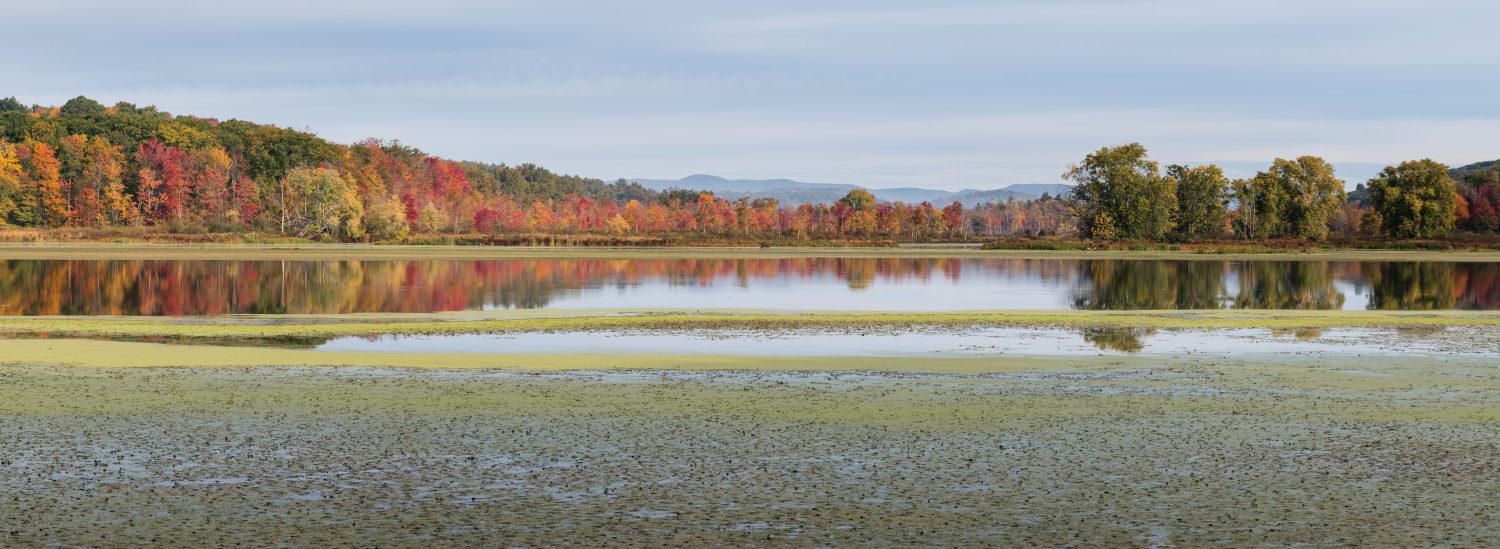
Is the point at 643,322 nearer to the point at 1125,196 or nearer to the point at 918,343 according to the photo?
the point at 918,343

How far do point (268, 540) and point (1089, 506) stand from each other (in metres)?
5.94

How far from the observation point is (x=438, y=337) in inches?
964

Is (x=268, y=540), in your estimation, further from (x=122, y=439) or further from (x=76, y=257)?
(x=76, y=257)

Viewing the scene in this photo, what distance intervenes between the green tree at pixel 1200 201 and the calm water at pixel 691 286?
45301 millimetres

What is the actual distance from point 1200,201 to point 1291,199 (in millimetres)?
8108

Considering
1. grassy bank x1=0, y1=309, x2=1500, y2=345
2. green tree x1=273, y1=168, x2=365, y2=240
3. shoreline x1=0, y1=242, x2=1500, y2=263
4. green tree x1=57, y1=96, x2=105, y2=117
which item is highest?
green tree x1=57, y1=96, x2=105, y2=117

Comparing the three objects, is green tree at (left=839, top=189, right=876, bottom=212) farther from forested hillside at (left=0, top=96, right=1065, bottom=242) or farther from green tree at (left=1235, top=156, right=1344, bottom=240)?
green tree at (left=1235, top=156, right=1344, bottom=240)

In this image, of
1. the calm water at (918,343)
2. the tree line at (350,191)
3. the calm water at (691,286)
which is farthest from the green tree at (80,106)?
the calm water at (918,343)

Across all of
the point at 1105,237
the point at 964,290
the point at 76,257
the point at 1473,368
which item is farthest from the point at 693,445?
the point at 1105,237

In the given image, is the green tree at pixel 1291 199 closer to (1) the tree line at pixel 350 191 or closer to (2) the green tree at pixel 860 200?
(1) the tree line at pixel 350 191

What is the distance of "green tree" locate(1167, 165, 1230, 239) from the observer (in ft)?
379

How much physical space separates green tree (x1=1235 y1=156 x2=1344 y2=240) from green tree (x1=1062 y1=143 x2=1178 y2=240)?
7155 mm

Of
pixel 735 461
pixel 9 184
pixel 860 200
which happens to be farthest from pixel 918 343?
pixel 860 200

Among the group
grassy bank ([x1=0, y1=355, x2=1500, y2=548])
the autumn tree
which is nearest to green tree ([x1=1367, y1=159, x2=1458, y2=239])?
grassy bank ([x1=0, y1=355, x2=1500, y2=548])
